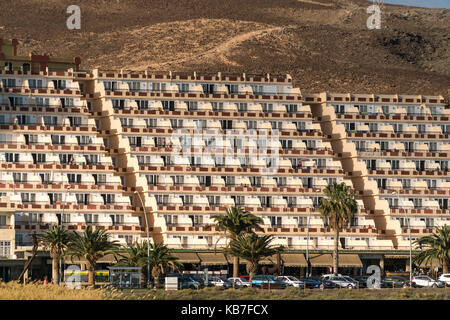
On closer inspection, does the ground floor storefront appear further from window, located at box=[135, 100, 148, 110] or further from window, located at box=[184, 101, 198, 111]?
window, located at box=[135, 100, 148, 110]

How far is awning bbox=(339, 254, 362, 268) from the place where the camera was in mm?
182000

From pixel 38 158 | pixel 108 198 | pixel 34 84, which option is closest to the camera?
pixel 108 198

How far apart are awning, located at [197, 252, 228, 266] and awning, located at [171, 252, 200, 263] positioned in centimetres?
80

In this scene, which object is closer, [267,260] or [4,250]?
[4,250]

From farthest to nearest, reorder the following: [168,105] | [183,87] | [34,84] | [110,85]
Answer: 1. [183,87]
2. [110,85]
3. [168,105]
4. [34,84]

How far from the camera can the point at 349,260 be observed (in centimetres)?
18388

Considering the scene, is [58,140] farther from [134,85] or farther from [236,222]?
[236,222]

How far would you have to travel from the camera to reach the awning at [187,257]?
576 feet

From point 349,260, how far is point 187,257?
24.7 m

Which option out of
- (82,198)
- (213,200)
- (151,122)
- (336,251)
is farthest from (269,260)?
(151,122)

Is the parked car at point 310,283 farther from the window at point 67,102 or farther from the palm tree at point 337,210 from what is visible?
the window at point 67,102

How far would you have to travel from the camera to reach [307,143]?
655 ft

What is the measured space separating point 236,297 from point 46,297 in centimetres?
2892
